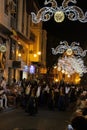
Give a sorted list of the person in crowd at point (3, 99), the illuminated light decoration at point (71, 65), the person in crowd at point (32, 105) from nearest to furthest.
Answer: the person in crowd at point (32, 105) → the person in crowd at point (3, 99) → the illuminated light decoration at point (71, 65)

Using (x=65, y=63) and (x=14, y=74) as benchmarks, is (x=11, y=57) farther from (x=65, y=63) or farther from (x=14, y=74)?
(x=65, y=63)

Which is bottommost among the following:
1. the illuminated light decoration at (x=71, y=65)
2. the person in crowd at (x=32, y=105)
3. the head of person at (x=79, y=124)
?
the person in crowd at (x=32, y=105)

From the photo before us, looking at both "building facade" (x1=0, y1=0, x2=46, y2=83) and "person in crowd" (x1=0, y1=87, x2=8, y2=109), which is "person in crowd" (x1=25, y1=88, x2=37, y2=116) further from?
"building facade" (x1=0, y1=0, x2=46, y2=83)

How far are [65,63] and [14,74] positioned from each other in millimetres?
24343

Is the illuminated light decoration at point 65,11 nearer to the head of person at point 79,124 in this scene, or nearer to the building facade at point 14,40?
the building facade at point 14,40

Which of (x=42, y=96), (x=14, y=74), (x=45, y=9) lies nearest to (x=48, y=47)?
(x=14, y=74)

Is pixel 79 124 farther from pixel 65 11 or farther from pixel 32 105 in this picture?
pixel 32 105

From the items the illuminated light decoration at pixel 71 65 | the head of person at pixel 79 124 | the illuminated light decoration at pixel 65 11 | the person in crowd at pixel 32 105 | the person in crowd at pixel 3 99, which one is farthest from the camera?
the illuminated light decoration at pixel 71 65

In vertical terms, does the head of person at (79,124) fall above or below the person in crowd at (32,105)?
above

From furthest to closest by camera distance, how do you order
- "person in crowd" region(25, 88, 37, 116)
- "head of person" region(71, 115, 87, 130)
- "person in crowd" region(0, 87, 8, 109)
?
"person in crowd" region(0, 87, 8, 109) < "person in crowd" region(25, 88, 37, 116) < "head of person" region(71, 115, 87, 130)

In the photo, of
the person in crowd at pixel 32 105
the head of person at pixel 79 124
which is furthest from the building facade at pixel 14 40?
the head of person at pixel 79 124

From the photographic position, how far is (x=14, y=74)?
134 ft

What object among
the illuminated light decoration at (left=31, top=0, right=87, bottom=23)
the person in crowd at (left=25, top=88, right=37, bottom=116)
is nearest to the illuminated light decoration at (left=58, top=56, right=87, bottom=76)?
the person in crowd at (left=25, top=88, right=37, bottom=116)

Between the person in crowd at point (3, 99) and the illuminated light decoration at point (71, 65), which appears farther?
the illuminated light decoration at point (71, 65)
